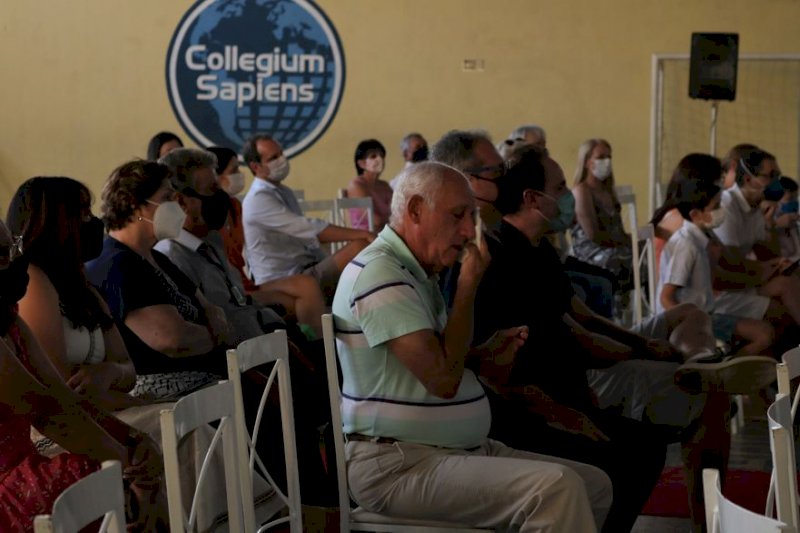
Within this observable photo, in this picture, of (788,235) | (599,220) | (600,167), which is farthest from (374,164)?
(788,235)

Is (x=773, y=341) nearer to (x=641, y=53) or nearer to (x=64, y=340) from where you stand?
(x=64, y=340)

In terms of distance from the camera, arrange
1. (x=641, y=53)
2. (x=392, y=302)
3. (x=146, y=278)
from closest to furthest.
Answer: (x=392, y=302) < (x=146, y=278) < (x=641, y=53)

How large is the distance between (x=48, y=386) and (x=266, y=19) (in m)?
8.69

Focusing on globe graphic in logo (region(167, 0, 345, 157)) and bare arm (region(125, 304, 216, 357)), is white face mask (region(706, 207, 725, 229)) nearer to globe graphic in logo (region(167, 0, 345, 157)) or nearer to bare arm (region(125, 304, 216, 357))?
bare arm (region(125, 304, 216, 357))

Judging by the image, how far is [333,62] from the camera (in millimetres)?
11125

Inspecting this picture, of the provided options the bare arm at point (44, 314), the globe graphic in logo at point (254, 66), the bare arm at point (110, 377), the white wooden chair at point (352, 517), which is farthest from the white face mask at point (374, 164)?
the white wooden chair at point (352, 517)

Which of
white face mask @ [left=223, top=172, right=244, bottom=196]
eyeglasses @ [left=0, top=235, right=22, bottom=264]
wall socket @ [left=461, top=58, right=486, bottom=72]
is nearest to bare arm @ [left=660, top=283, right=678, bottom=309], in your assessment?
white face mask @ [left=223, top=172, right=244, bottom=196]

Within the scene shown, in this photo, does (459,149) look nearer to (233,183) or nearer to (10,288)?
(10,288)

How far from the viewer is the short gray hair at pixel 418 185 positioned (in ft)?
10.7

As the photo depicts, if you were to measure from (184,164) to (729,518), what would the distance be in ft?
11.4

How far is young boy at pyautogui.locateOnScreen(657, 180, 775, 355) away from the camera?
18.5 ft

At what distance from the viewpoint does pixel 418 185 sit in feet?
10.7

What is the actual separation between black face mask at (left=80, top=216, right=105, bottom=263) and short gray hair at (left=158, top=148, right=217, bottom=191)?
1.38 meters

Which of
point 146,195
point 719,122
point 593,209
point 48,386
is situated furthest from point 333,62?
point 48,386
